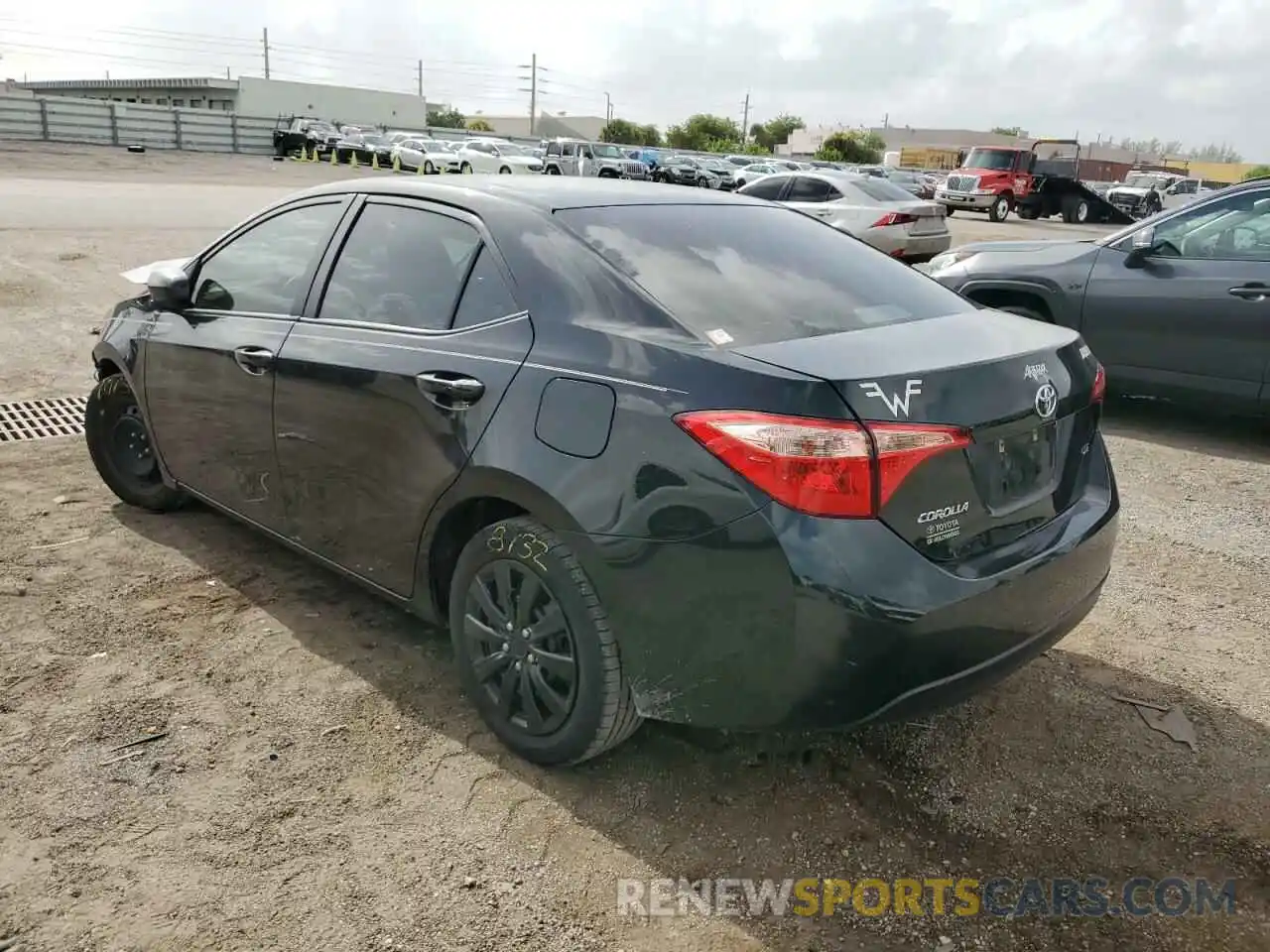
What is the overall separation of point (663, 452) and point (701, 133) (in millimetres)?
97834

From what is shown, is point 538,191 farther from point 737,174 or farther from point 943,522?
point 737,174

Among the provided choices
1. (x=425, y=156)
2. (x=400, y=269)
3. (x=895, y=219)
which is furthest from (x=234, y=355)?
(x=425, y=156)

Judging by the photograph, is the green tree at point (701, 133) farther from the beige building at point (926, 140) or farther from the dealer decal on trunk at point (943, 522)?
the dealer decal on trunk at point (943, 522)

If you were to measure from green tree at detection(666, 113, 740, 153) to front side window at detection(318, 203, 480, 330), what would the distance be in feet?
304

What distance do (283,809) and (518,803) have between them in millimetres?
618

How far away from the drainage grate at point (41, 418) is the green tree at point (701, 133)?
90.3 m

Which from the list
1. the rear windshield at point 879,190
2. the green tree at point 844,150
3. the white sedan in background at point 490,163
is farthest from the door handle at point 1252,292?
the green tree at point 844,150

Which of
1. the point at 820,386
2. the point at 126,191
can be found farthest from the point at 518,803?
the point at 126,191

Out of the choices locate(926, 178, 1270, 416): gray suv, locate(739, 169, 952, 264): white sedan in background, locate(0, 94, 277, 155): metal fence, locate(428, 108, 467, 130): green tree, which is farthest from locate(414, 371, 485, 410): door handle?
locate(428, 108, 467, 130): green tree

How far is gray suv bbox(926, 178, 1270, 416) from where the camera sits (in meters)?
6.08

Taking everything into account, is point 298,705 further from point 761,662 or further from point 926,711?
point 926,711

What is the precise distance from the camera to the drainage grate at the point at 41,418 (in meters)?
5.84

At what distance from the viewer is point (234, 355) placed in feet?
12.3

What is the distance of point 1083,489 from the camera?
299 cm
